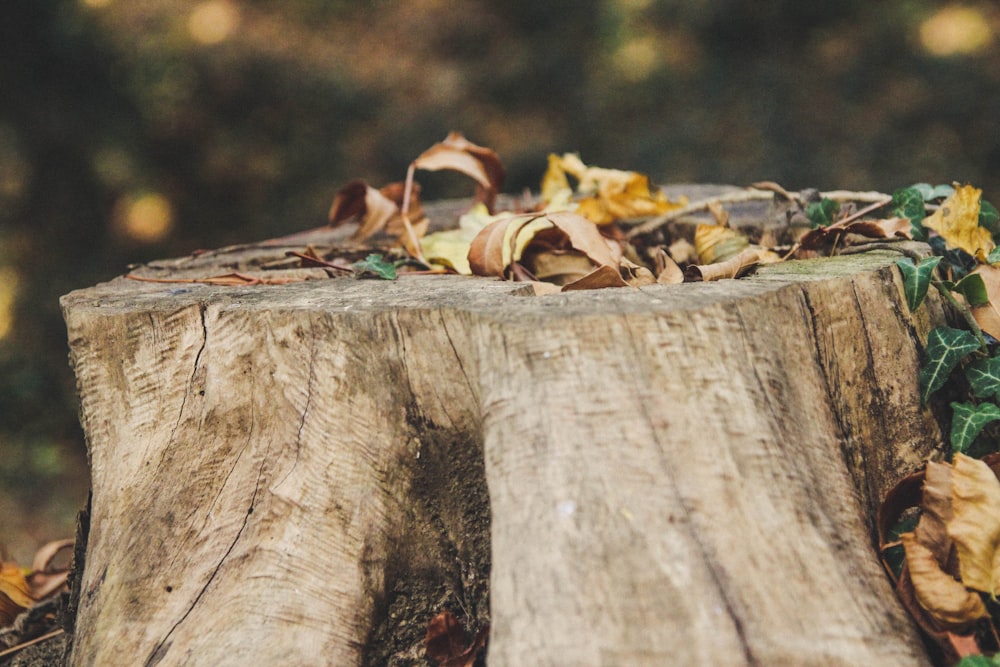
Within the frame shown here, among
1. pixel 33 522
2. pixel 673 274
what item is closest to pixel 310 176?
pixel 33 522

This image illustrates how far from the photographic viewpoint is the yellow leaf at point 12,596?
1612mm

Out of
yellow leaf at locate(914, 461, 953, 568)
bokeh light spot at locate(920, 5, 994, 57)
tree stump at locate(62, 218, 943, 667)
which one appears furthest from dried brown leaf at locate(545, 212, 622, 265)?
bokeh light spot at locate(920, 5, 994, 57)

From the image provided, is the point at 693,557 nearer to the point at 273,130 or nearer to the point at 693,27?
the point at 273,130

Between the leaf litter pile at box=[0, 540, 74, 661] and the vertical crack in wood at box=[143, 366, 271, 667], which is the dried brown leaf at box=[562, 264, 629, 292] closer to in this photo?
the vertical crack in wood at box=[143, 366, 271, 667]

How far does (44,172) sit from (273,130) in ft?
3.33

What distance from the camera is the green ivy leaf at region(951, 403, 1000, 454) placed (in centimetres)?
115

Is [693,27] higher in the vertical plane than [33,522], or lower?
higher

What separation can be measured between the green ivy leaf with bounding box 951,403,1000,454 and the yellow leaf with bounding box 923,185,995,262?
29 cm

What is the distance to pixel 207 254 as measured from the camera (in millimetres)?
1893

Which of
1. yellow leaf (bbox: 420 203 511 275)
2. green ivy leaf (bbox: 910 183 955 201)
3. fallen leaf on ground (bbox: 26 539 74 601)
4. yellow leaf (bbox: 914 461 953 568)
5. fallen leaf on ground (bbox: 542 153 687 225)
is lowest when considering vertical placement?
yellow leaf (bbox: 914 461 953 568)

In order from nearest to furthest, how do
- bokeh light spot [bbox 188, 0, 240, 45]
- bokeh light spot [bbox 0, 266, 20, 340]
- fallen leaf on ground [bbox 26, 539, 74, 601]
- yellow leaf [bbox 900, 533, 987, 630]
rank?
1. yellow leaf [bbox 900, 533, 987, 630]
2. fallen leaf on ground [bbox 26, 539, 74, 601]
3. bokeh light spot [bbox 0, 266, 20, 340]
4. bokeh light spot [bbox 188, 0, 240, 45]

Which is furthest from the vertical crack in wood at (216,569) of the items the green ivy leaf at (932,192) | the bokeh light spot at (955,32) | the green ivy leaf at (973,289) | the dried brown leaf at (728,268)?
the bokeh light spot at (955,32)

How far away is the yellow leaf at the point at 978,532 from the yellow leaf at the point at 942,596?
0.02 m

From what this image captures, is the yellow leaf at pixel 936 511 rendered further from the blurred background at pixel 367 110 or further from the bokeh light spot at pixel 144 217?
the bokeh light spot at pixel 144 217
